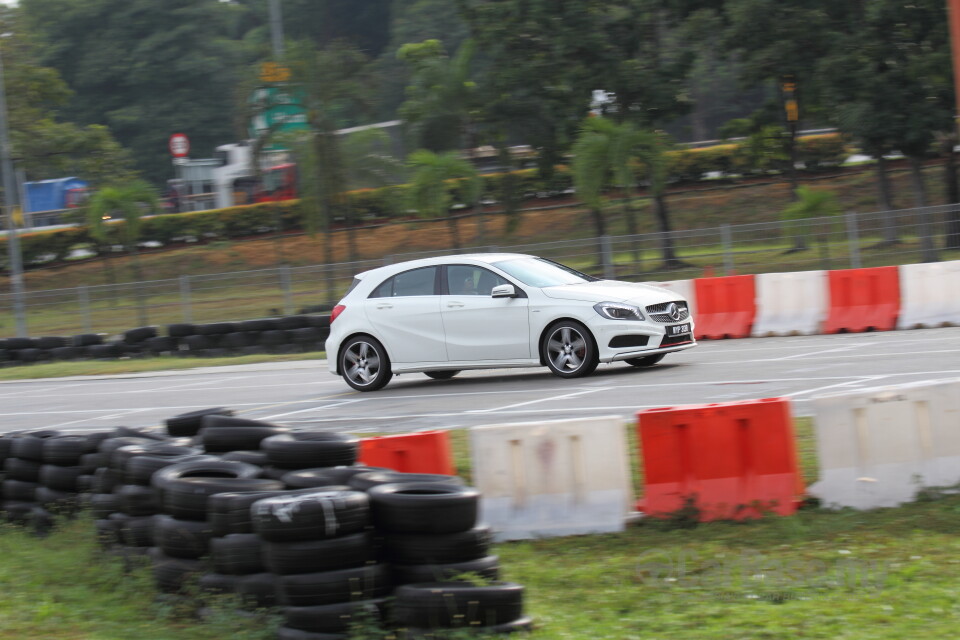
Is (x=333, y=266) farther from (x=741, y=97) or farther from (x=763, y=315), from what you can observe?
(x=741, y=97)

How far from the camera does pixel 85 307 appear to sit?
3045 cm

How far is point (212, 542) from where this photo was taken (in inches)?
223

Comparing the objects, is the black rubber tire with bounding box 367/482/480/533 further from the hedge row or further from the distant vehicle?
the distant vehicle

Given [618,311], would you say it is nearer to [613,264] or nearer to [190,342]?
[613,264]

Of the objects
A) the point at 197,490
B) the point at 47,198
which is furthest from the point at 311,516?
the point at 47,198

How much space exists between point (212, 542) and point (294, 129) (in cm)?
2829

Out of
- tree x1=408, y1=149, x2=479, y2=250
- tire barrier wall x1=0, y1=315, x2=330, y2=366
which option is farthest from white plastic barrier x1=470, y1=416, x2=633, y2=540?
tree x1=408, y1=149, x2=479, y2=250

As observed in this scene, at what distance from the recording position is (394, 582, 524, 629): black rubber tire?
4855mm

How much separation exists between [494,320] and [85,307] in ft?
65.6

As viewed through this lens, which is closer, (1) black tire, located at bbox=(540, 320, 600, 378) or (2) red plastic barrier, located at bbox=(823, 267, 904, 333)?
(1) black tire, located at bbox=(540, 320, 600, 378)

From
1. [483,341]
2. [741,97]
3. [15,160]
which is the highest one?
[741,97]

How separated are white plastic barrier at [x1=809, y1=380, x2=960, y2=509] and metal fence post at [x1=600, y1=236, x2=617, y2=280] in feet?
56.4

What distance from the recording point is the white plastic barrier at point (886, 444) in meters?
6.65

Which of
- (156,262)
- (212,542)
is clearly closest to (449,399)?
(212,542)
